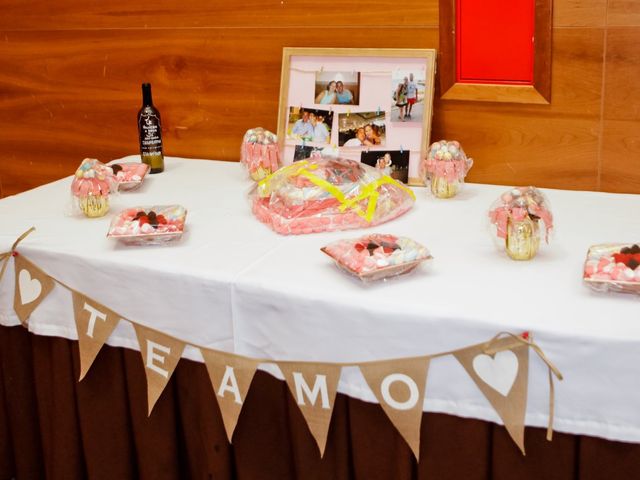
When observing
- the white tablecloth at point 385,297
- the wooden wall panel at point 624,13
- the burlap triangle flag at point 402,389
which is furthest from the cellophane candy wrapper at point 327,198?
the wooden wall panel at point 624,13

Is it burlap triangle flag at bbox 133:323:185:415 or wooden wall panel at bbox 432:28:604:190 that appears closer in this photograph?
burlap triangle flag at bbox 133:323:185:415

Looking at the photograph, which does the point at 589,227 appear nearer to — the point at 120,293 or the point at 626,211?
the point at 626,211

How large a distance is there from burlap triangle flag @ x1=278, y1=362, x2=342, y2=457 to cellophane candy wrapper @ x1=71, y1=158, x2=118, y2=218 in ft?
1.96

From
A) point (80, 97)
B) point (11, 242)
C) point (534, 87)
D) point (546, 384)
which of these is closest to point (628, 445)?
point (546, 384)

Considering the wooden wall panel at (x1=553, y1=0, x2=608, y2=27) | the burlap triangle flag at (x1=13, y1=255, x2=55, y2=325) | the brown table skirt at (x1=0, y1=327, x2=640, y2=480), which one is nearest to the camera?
the brown table skirt at (x1=0, y1=327, x2=640, y2=480)

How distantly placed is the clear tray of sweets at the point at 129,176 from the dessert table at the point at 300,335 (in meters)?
0.03

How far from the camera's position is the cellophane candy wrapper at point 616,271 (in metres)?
1.16

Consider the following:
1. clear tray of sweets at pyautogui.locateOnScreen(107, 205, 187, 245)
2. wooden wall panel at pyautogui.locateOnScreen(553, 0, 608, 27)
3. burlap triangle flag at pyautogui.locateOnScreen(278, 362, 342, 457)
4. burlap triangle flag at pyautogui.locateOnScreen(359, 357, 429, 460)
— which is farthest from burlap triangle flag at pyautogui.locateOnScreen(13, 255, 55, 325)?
wooden wall panel at pyautogui.locateOnScreen(553, 0, 608, 27)

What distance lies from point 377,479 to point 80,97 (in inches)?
58.8

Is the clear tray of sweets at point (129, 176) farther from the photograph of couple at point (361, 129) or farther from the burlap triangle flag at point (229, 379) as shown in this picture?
the burlap triangle flag at point (229, 379)

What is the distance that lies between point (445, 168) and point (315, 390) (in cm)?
62

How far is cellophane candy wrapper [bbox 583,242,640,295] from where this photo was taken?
1.16m

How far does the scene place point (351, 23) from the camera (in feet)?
6.21

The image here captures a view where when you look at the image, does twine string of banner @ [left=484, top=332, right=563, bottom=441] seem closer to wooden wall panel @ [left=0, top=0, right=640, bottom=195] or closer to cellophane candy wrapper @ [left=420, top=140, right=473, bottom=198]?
cellophane candy wrapper @ [left=420, top=140, right=473, bottom=198]
